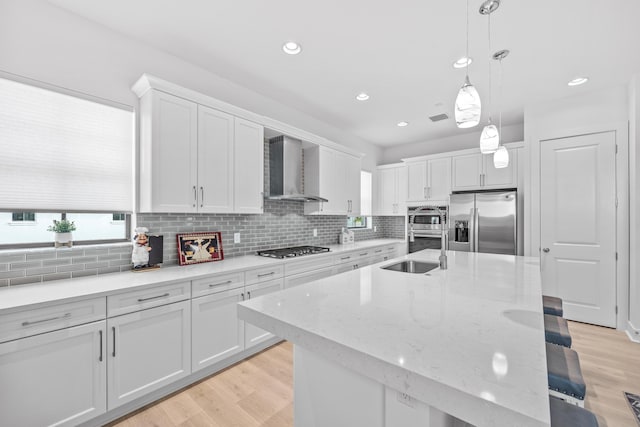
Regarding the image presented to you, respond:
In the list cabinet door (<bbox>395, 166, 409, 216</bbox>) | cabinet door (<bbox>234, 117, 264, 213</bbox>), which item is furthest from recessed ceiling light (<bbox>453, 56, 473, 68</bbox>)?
cabinet door (<bbox>395, 166, 409, 216</bbox>)

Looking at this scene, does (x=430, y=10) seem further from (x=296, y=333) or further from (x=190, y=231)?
(x=190, y=231)

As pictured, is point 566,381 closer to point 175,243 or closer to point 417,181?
point 175,243

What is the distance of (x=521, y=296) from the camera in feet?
4.73

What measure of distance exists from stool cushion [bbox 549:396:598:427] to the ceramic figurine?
263 cm

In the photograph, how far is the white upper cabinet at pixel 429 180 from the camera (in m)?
4.74

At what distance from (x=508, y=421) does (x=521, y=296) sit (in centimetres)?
106

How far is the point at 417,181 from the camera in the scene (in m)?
5.09

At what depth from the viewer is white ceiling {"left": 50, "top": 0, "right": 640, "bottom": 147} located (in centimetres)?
202

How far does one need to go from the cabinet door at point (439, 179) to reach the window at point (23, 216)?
16.2ft

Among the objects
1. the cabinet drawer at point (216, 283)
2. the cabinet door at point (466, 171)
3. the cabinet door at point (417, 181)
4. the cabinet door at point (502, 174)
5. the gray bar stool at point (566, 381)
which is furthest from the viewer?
the cabinet door at point (417, 181)

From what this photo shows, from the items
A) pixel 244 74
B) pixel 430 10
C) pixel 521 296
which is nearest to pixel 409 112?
pixel 430 10

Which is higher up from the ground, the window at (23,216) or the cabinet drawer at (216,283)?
the window at (23,216)

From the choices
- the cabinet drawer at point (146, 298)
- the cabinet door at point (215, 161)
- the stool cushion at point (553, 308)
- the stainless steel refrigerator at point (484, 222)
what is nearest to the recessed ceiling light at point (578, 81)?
the stainless steel refrigerator at point (484, 222)

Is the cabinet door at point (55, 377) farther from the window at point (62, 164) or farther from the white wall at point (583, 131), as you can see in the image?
the white wall at point (583, 131)
